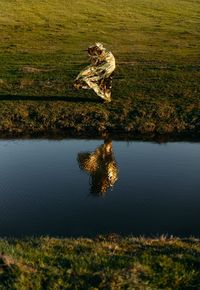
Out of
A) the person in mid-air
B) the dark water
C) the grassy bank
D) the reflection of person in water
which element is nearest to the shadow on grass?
the grassy bank

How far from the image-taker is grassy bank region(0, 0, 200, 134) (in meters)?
33.6

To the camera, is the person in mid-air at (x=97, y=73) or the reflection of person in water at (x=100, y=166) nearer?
the reflection of person in water at (x=100, y=166)

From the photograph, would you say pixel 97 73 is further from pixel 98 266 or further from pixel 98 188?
pixel 98 266

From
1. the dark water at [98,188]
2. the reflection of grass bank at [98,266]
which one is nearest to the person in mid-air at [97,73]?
the dark water at [98,188]

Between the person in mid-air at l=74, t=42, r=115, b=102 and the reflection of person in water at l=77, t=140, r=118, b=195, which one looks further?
the person in mid-air at l=74, t=42, r=115, b=102

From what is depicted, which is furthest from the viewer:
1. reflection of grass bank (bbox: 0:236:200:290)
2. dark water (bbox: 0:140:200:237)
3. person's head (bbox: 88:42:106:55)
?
person's head (bbox: 88:42:106:55)

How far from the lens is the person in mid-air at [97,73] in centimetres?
3581

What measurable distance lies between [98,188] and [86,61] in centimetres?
2688

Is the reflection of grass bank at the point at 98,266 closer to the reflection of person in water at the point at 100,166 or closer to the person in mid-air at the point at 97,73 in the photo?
the reflection of person in water at the point at 100,166

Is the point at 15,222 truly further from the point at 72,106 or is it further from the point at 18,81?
the point at 18,81

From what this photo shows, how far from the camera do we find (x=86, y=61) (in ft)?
163

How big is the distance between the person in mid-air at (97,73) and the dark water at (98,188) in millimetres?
6163

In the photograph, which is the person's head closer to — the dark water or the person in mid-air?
the person in mid-air

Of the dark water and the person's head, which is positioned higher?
the person's head
